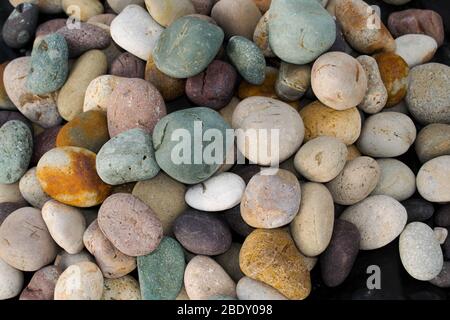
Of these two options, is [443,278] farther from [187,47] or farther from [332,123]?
[187,47]

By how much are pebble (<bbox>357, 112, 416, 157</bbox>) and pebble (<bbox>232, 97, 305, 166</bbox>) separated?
14 centimetres

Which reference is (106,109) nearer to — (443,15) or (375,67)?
(375,67)

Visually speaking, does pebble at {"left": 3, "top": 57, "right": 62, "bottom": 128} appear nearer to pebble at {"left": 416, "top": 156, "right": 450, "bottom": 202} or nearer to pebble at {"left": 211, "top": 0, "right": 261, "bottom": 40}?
pebble at {"left": 211, "top": 0, "right": 261, "bottom": 40}

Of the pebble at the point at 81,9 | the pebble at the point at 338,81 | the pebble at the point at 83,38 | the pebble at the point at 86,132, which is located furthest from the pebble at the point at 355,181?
the pebble at the point at 81,9

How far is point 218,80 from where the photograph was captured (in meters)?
0.98

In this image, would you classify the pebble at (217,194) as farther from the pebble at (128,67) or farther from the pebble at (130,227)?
the pebble at (128,67)

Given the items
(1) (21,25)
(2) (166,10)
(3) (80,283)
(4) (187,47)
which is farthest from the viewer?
(1) (21,25)

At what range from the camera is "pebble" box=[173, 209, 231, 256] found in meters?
0.89

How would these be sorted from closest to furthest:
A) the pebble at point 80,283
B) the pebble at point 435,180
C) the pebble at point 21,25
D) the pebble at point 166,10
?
the pebble at point 80,283, the pebble at point 435,180, the pebble at point 166,10, the pebble at point 21,25

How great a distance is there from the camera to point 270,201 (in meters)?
0.88

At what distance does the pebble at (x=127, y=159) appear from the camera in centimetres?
89

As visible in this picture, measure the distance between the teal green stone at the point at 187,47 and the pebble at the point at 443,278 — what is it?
0.53m

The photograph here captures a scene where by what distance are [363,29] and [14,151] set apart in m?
0.69

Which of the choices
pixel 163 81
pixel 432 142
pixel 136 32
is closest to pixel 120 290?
pixel 163 81
